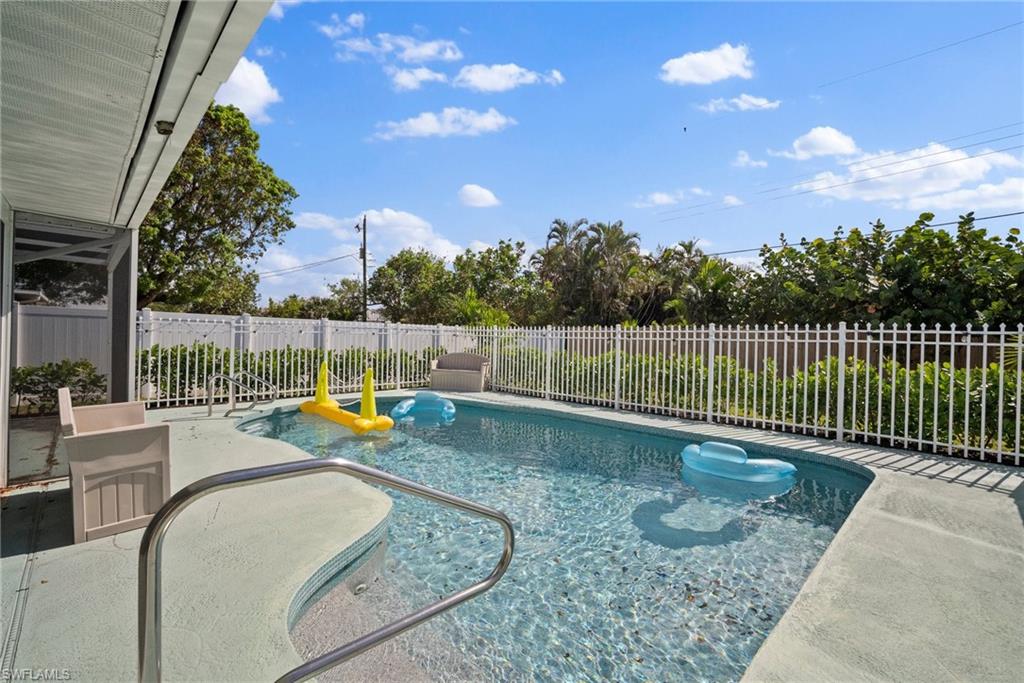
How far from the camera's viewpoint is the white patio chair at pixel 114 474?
10.5 ft

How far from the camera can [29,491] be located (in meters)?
4.18

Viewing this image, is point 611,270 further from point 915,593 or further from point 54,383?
point 915,593

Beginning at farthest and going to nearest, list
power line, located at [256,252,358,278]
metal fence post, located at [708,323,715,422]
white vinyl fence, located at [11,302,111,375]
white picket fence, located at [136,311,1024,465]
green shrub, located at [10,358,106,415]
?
power line, located at [256,252,358,278] < metal fence post, located at [708,323,715,422] < white picket fence, located at [136,311,1024,465] < green shrub, located at [10,358,106,415] < white vinyl fence, located at [11,302,111,375]

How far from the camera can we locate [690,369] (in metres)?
9.37

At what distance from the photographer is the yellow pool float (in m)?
7.75

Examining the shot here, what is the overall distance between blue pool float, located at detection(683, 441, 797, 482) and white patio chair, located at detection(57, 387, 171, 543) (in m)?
5.43

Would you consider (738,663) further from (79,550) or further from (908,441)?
(908,441)

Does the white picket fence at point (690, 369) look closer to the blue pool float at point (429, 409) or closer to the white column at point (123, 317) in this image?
the blue pool float at point (429, 409)

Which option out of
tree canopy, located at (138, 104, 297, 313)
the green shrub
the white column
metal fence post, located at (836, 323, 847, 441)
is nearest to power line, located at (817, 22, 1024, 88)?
metal fence post, located at (836, 323, 847, 441)

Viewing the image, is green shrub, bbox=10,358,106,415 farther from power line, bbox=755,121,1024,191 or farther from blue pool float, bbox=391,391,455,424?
power line, bbox=755,121,1024,191

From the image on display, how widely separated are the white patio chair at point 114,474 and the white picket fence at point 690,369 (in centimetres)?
705

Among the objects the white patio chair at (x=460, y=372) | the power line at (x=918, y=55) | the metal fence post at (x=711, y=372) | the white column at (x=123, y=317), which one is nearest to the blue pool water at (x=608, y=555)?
the metal fence post at (x=711, y=372)

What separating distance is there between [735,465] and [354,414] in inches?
235

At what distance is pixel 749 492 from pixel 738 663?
3.12 m
